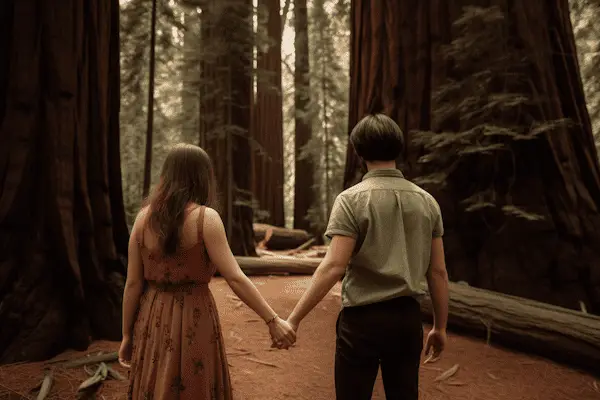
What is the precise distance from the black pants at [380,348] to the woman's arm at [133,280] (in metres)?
1.09

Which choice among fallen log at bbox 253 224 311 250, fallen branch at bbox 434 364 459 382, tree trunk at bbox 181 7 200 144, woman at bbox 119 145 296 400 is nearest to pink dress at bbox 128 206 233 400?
woman at bbox 119 145 296 400

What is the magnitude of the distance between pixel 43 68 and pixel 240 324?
338cm

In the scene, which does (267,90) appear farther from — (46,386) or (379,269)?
(379,269)

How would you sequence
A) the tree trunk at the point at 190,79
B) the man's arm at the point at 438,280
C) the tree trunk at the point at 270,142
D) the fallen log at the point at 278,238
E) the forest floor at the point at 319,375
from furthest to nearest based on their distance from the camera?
the tree trunk at the point at 270,142
the fallen log at the point at 278,238
the tree trunk at the point at 190,79
the forest floor at the point at 319,375
the man's arm at the point at 438,280

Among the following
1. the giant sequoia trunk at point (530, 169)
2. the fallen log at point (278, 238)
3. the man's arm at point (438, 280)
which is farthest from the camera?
the fallen log at point (278, 238)

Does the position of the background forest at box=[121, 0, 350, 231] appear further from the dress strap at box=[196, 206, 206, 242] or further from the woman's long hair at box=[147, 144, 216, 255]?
the dress strap at box=[196, 206, 206, 242]

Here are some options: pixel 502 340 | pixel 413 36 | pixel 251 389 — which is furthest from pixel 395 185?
pixel 413 36

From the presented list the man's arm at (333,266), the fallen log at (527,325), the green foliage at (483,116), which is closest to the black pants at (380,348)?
the man's arm at (333,266)

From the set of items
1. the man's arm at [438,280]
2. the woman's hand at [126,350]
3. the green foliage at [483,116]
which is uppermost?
the green foliage at [483,116]

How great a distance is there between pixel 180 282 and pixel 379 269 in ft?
3.29

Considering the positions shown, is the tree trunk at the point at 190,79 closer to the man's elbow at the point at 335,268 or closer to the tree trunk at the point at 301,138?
the tree trunk at the point at 301,138

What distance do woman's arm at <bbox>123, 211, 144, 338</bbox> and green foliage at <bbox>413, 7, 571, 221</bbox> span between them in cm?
409

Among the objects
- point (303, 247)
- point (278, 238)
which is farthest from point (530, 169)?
point (278, 238)

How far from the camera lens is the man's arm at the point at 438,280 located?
2.37 metres
